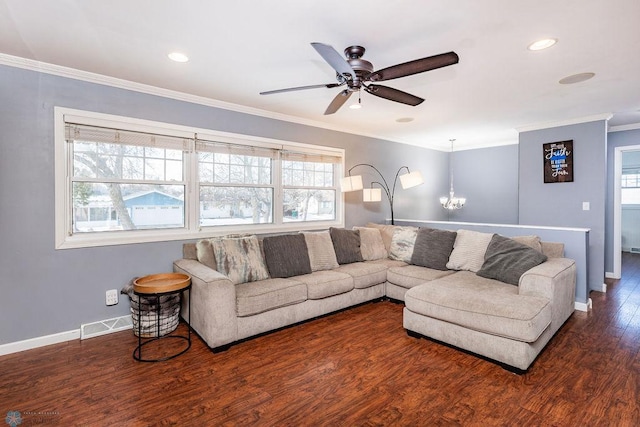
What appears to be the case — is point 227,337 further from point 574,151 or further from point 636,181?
point 636,181

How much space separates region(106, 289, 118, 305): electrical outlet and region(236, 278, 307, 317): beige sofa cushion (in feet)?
3.92

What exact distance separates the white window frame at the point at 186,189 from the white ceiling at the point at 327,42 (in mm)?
411

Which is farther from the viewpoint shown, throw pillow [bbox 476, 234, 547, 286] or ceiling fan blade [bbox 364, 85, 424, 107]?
throw pillow [bbox 476, 234, 547, 286]

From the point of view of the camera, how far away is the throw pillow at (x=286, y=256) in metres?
3.43

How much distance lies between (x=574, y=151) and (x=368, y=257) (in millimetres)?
3319

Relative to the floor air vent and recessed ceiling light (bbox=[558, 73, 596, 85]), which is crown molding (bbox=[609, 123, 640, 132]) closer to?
recessed ceiling light (bbox=[558, 73, 596, 85])

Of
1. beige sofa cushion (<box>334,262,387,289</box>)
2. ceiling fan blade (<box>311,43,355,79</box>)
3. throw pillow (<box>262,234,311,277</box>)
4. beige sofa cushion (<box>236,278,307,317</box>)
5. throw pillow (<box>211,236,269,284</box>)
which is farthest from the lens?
beige sofa cushion (<box>334,262,387,289</box>)

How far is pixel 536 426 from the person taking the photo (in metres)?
1.78

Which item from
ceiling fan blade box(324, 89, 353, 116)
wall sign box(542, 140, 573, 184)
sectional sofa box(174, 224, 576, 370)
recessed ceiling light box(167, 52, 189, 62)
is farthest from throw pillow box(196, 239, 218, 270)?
wall sign box(542, 140, 573, 184)

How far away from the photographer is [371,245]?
4.40 m

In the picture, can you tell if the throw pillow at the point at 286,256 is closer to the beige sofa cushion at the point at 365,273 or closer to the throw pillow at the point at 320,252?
the throw pillow at the point at 320,252

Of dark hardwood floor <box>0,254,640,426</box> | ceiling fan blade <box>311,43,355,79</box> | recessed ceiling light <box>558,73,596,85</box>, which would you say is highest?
recessed ceiling light <box>558,73,596,85</box>

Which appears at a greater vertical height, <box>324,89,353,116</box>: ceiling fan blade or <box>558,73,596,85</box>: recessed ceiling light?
<box>558,73,596,85</box>: recessed ceiling light

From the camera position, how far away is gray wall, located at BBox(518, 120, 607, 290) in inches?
171
